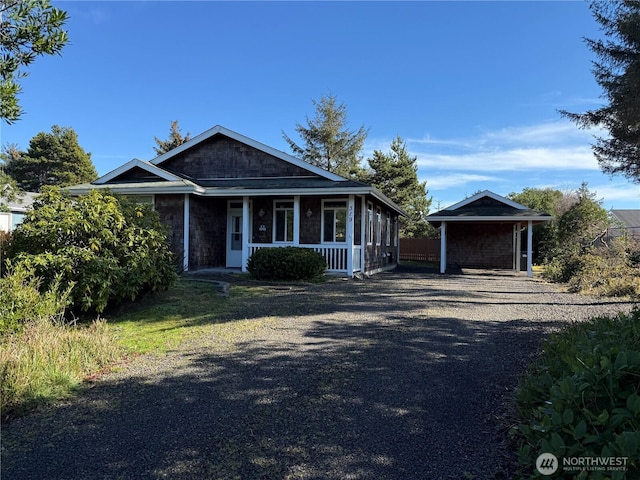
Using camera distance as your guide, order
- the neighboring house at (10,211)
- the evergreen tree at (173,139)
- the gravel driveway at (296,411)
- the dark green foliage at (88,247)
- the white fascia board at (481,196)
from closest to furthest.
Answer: the gravel driveway at (296,411) → the dark green foliage at (88,247) → the white fascia board at (481,196) → the neighboring house at (10,211) → the evergreen tree at (173,139)

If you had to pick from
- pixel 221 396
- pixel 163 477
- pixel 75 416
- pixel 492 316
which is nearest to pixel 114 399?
pixel 75 416

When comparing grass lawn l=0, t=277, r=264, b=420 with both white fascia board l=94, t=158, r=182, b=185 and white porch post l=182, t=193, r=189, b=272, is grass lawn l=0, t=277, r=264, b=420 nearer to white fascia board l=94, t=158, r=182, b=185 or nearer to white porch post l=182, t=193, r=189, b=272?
white porch post l=182, t=193, r=189, b=272

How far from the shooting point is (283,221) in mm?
15664

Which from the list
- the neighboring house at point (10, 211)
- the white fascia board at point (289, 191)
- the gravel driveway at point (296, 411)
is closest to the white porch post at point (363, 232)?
the white fascia board at point (289, 191)

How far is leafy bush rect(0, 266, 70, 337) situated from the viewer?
4.94m

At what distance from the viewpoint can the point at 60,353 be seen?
4.58 meters

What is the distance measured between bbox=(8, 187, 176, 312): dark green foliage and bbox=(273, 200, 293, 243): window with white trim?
7899 mm

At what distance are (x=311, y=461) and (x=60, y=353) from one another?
3.37 m

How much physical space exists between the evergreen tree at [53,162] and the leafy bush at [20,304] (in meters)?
37.8

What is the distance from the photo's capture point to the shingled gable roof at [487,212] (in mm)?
17844

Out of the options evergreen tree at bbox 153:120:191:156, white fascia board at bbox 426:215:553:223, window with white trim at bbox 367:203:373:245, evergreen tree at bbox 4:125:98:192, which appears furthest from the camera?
evergreen tree at bbox 153:120:191:156

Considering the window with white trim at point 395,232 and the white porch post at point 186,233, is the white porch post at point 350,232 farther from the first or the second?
the window with white trim at point 395,232

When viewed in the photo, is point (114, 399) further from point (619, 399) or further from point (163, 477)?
point (619, 399)

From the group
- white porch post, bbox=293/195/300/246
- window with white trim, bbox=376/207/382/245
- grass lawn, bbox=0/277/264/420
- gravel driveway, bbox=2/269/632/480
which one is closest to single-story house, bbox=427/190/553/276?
window with white trim, bbox=376/207/382/245
